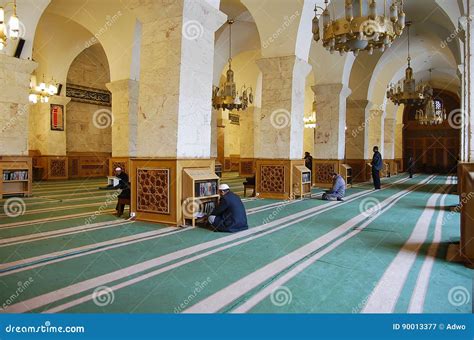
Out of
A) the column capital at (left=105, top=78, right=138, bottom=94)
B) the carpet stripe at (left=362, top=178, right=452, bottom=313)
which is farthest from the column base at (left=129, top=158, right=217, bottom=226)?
the column capital at (left=105, top=78, right=138, bottom=94)

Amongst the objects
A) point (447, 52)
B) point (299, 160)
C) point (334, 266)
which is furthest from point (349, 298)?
point (447, 52)

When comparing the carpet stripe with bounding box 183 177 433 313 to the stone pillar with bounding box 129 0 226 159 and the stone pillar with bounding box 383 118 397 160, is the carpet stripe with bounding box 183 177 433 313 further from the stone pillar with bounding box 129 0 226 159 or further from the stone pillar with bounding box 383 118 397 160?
the stone pillar with bounding box 383 118 397 160

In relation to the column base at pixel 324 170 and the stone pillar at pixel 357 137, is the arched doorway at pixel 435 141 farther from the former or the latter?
the column base at pixel 324 170

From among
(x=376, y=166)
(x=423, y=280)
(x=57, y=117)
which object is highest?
(x=57, y=117)

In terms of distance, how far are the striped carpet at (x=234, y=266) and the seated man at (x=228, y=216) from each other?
0.16 m

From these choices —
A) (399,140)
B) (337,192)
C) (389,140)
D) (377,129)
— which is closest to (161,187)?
(337,192)

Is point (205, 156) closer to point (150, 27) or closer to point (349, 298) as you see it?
point (150, 27)

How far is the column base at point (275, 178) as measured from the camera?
8.04 m

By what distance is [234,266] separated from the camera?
3.24 metres

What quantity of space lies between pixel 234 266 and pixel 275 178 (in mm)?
5080

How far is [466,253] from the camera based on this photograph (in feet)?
11.0

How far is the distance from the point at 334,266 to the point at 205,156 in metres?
2.91

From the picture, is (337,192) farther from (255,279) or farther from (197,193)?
(255,279)

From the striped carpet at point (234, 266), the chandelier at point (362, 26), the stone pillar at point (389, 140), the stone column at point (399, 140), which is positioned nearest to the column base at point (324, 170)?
the chandelier at point (362, 26)
